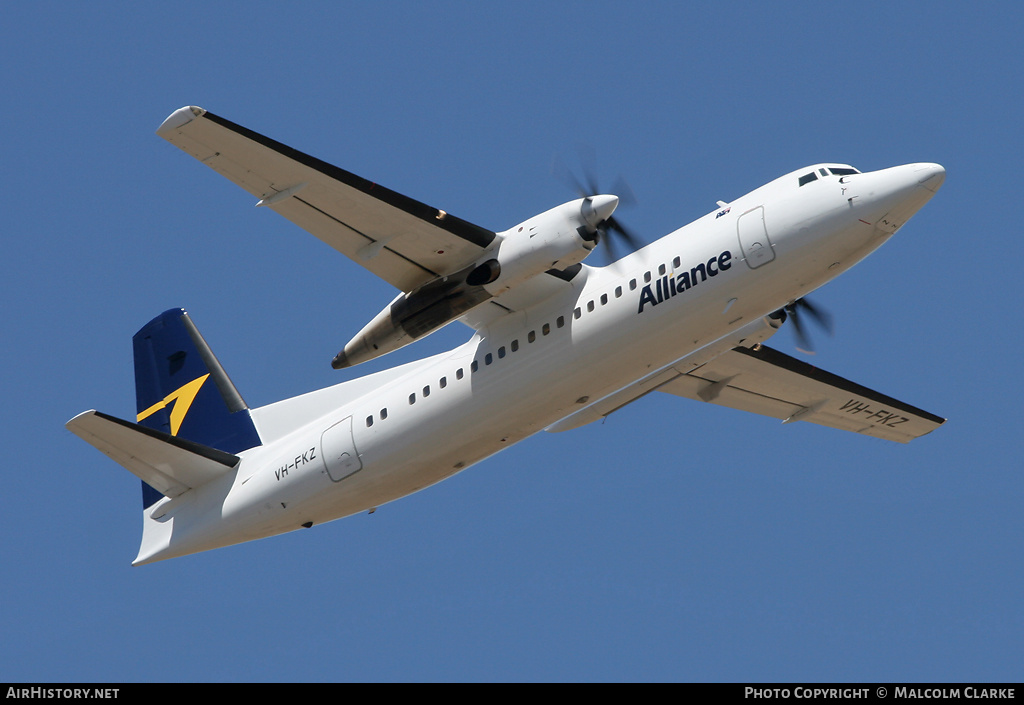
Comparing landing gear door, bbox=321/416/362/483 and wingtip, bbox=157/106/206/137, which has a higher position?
wingtip, bbox=157/106/206/137

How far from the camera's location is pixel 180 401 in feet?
72.2

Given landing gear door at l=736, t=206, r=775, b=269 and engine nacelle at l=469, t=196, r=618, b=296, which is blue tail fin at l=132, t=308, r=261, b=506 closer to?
engine nacelle at l=469, t=196, r=618, b=296

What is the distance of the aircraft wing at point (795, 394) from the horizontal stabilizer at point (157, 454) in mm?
7539

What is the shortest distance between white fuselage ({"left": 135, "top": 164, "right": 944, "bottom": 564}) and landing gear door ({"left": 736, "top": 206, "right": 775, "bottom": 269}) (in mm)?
19

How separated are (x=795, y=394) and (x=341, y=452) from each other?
8250 mm

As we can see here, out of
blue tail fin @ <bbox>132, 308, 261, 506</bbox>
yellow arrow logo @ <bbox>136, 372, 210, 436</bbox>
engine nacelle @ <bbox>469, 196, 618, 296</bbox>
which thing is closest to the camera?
engine nacelle @ <bbox>469, 196, 618, 296</bbox>

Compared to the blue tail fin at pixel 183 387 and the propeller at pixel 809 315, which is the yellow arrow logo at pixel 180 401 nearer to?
the blue tail fin at pixel 183 387

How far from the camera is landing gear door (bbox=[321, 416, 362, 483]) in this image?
1822 centimetres

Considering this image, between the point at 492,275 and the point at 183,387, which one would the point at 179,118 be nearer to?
the point at 492,275

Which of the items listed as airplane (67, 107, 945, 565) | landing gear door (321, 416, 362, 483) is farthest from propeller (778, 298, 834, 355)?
landing gear door (321, 416, 362, 483)

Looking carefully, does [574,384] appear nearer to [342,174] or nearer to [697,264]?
[697,264]

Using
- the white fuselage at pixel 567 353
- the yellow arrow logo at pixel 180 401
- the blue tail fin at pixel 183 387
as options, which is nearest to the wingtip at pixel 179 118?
the white fuselage at pixel 567 353

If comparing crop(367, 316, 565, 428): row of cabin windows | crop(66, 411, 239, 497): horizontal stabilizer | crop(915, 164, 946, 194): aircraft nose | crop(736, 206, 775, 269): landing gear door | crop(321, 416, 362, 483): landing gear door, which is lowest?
crop(321, 416, 362, 483): landing gear door
